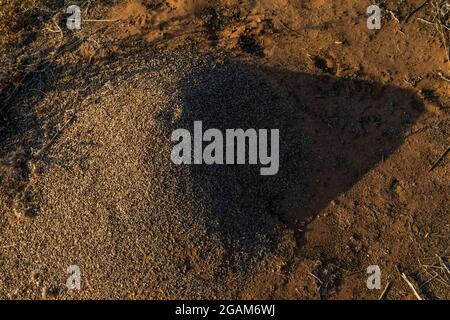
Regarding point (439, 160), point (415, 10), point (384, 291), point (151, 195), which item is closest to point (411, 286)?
point (384, 291)

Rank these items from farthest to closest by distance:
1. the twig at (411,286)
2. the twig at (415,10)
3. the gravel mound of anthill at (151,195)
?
the twig at (415,10)
the twig at (411,286)
the gravel mound of anthill at (151,195)

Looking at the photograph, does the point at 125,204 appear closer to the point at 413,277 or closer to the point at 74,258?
the point at 74,258

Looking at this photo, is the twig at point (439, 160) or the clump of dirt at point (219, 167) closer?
the clump of dirt at point (219, 167)

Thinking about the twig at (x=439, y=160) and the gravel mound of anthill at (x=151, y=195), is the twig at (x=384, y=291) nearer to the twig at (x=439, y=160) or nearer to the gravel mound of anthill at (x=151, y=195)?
the gravel mound of anthill at (x=151, y=195)

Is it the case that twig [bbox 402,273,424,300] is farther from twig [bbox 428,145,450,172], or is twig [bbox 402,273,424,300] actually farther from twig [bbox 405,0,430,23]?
twig [bbox 405,0,430,23]

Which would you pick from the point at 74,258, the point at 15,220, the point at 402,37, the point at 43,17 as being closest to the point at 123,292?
the point at 74,258

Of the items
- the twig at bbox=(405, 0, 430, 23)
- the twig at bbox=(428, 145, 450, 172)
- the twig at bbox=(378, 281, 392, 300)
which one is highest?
the twig at bbox=(405, 0, 430, 23)

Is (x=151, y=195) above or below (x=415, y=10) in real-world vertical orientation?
below

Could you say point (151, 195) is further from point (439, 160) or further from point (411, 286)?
point (439, 160)

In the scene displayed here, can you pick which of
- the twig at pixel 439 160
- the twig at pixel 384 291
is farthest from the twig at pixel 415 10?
the twig at pixel 384 291

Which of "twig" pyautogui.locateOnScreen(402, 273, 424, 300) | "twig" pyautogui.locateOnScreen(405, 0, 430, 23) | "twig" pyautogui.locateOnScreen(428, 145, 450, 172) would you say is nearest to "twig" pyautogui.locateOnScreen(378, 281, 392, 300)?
"twig" pyautogui.locateOnScreen(402, 273, 424, 300)

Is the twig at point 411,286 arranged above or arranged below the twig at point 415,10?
below
